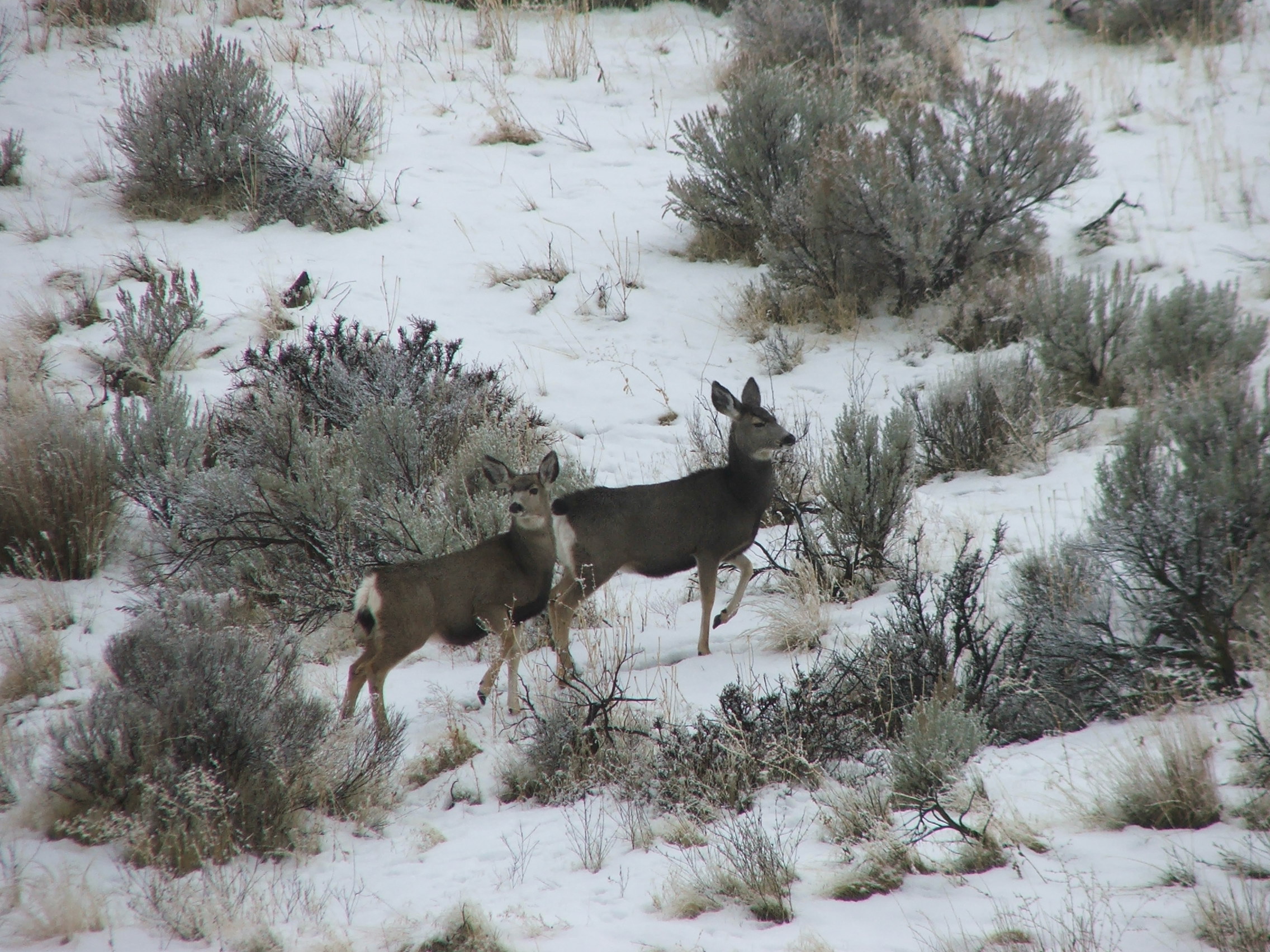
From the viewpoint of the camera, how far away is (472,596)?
517 cm

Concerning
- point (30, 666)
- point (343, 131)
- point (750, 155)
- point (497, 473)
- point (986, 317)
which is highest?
point (343, 131)

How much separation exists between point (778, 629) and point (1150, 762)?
7.59 feet

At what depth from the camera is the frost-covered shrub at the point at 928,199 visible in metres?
9.36

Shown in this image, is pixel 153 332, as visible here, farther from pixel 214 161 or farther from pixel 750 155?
pixel 750 155

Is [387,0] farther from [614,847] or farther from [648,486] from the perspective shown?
[614,847]

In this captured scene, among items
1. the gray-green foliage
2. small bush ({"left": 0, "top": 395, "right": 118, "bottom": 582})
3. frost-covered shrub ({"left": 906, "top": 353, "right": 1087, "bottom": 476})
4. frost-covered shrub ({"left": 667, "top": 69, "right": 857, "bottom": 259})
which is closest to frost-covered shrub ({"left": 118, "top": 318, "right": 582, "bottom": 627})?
small bush ({"left": 0, "top": 395, "right": 118, "bottom": 582})

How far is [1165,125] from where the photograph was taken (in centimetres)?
1167

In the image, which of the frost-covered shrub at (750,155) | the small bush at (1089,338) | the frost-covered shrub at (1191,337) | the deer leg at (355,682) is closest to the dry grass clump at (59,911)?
the deer leg at (355,682)

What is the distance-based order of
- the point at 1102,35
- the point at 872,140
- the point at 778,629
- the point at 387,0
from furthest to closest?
the point at 387,0 < the point at 1102,35 < the point at 872,140 < the point at 778,629

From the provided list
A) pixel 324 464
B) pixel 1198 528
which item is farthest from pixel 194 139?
pixel 1198 528

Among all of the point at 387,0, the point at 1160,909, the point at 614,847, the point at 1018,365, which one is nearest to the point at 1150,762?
the point at 1160,909

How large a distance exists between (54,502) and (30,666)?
1.85 metres

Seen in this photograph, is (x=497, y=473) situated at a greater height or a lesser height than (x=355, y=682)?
greater

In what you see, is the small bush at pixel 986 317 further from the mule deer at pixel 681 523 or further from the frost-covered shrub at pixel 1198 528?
the frost-covered shrub at pixel 1198 528
